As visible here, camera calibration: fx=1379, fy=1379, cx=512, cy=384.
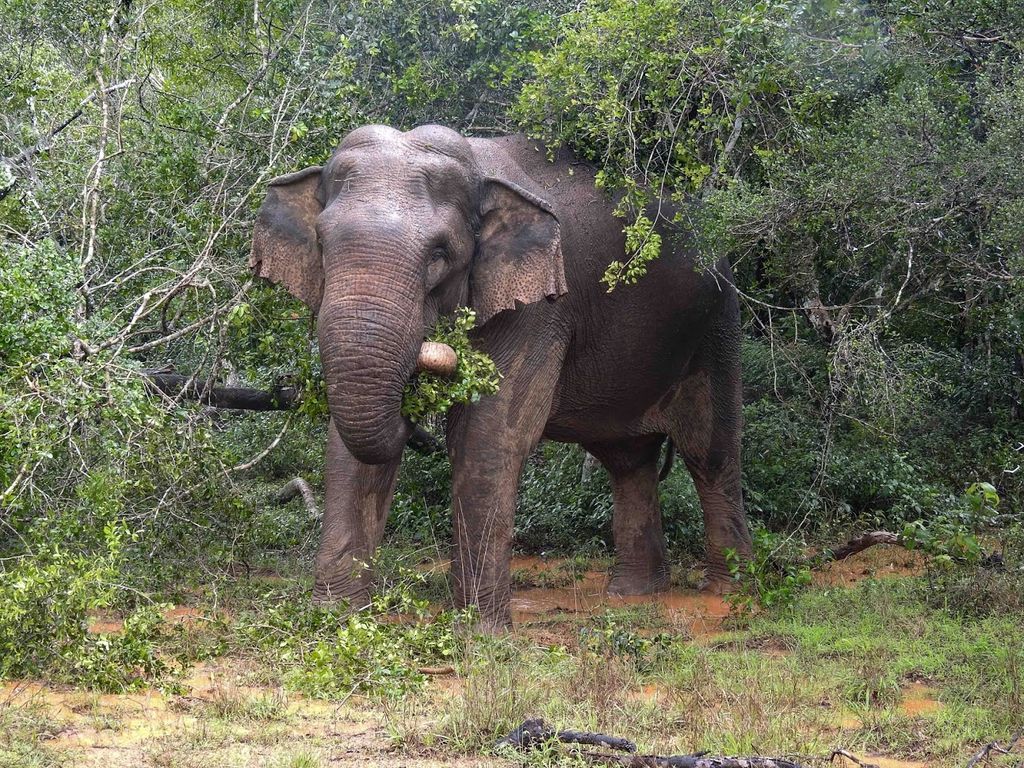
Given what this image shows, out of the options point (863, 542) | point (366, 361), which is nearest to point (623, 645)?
point (366, 361)

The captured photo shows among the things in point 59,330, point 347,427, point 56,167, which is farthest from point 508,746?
point 56,167

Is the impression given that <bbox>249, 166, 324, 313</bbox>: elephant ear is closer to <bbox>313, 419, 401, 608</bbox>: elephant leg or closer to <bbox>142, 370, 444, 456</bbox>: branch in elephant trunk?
<bbox>313, 419, 401, 608</bbox>: elephant leg

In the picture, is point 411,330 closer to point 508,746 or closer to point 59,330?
point 59,330

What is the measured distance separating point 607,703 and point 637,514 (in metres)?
4.75

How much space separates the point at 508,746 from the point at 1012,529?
5.23 m

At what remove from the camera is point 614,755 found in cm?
532

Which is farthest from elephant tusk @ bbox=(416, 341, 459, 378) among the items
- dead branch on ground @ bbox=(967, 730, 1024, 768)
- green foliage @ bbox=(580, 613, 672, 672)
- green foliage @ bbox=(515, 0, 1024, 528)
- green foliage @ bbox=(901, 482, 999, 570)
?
dead branch on ground @ bbox=(967, 730, 1024, 768)

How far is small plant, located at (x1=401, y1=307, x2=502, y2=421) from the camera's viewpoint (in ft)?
25.1

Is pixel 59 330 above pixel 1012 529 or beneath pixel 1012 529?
above

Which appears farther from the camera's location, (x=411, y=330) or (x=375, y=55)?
(x=375, y=55)

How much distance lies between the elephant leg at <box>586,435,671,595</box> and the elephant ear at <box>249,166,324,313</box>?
313 cm

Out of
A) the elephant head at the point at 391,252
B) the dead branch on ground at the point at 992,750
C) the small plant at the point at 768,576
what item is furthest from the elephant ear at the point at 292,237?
the dead branch on ground at the point at 992,750

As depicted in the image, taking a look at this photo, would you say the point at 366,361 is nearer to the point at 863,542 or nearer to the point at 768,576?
the point at 768,576

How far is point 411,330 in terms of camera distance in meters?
7.45
